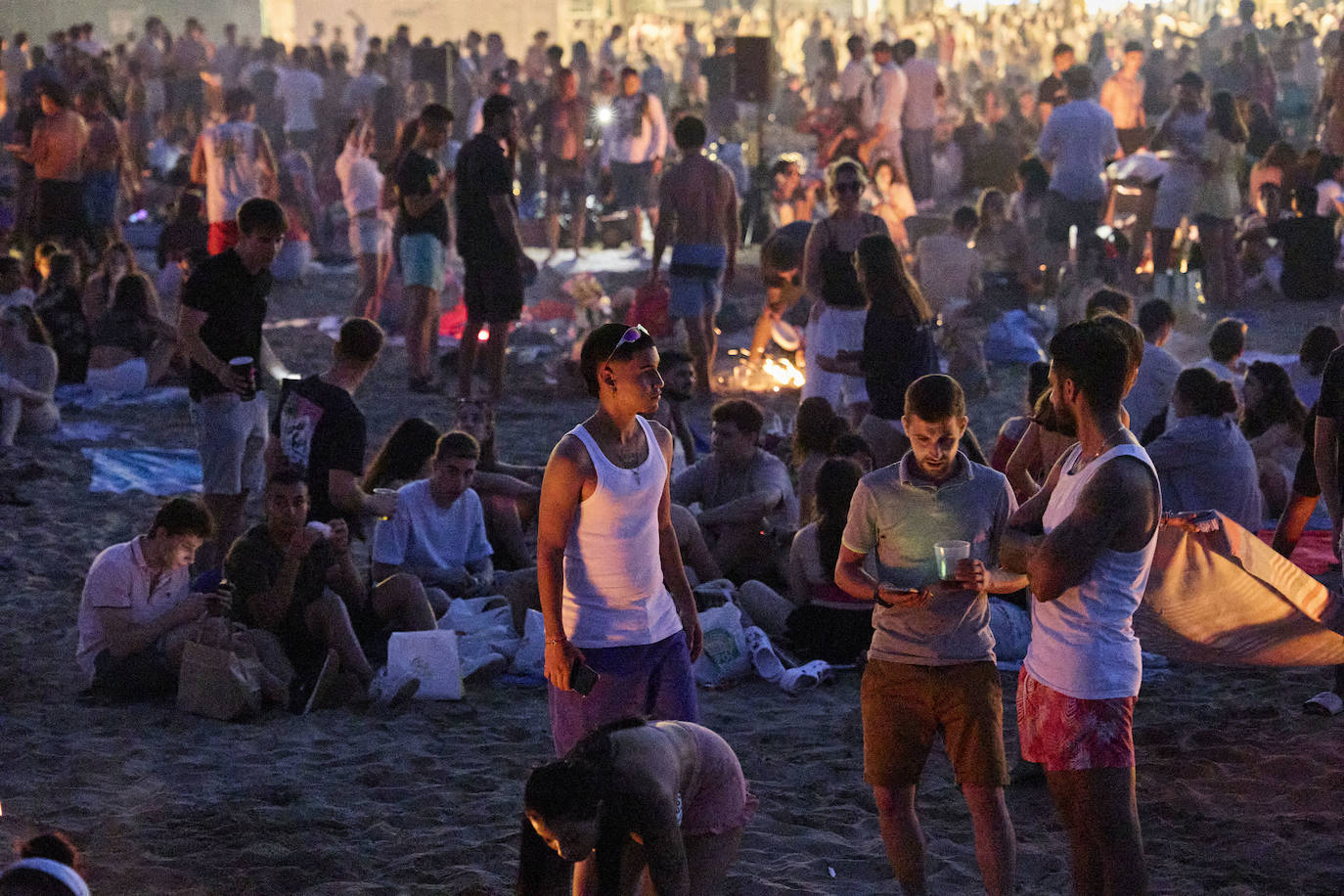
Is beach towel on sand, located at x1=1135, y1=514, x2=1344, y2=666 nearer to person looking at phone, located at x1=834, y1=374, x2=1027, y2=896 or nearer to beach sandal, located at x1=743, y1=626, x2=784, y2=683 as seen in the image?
person looking at phone, located at x1=834, y1=374, x2=1027, y2=896

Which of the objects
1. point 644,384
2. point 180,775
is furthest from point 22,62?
point 644,384

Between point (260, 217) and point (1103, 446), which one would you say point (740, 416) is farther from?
point (1103, 446)

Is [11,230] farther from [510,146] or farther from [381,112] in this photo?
[510,146]

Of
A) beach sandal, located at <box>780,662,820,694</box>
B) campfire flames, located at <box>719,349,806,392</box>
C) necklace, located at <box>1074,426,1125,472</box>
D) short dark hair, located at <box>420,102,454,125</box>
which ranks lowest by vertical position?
beach sandal, located at <box>780,662,820,694</box>

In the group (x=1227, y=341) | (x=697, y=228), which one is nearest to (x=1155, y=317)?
(x=1227, y=341)

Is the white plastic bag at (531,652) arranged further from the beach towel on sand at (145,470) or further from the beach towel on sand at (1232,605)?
the beach towel on sand at (145,470)

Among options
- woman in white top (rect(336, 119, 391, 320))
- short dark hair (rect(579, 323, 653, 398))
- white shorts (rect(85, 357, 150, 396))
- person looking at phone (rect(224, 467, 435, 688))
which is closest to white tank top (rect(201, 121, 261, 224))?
→ woman in white top (rect(336, 119, 391, 320))

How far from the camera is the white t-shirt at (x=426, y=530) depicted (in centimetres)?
662

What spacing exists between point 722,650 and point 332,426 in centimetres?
167

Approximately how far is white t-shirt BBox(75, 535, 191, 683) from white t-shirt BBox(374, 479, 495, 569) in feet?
2.93

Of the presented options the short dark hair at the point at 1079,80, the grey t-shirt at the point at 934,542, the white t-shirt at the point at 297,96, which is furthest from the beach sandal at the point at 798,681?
the white t-shirt at the point at 297,96

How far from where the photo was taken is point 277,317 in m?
13.2

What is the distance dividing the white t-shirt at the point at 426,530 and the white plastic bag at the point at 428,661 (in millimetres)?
668

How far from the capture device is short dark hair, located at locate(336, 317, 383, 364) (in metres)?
6.02
